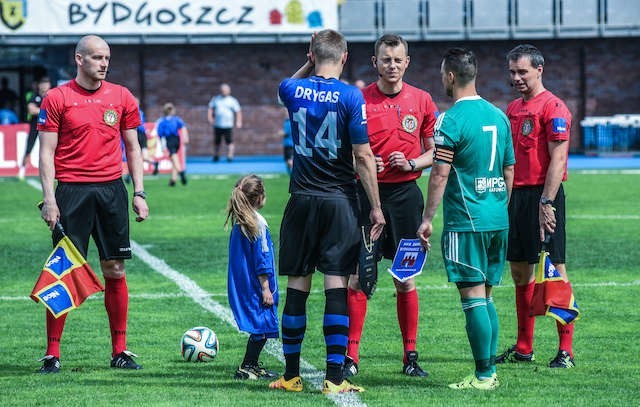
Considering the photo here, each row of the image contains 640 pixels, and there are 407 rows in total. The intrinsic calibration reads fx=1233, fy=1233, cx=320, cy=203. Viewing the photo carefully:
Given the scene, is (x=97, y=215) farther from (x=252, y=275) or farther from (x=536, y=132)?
(x=536, y=132)

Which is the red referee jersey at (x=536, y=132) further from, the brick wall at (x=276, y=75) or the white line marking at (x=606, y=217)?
the brick wall at (x=276, y=75)

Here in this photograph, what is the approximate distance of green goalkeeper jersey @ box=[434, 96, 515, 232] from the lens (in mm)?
7234

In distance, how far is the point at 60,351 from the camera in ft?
29.4

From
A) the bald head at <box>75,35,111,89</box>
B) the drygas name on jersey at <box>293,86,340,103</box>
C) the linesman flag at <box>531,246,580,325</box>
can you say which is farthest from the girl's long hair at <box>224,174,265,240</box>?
the linesman flag at <box>531,246,580,325</box>

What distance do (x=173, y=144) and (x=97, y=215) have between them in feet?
59.9

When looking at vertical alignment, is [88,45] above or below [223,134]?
above

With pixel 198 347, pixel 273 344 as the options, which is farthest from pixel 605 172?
pixel 198 347

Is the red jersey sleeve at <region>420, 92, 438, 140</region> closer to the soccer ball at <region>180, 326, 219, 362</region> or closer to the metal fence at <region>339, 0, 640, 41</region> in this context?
the soccer ball at <region>180, 326, 219, 362</region>

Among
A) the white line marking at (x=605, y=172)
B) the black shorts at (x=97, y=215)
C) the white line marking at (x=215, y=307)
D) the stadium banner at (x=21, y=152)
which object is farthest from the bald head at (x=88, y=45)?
the white line marking at (x=605, y=172)

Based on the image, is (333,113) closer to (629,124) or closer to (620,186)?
(620,186)

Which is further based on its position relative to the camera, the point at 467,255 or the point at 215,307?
the point at 215,307

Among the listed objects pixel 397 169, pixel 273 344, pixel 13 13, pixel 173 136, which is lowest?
pixel 273 344

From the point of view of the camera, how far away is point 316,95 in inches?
285

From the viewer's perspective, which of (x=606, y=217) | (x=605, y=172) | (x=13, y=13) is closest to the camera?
(x=606, y=217)
